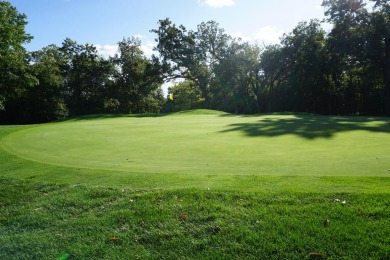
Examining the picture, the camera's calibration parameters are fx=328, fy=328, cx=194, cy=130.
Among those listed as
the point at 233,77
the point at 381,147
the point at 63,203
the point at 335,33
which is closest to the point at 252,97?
the point at 233,77

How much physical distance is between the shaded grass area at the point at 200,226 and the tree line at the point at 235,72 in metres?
34.5

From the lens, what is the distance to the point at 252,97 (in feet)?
166

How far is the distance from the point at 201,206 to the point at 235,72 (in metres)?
42.7

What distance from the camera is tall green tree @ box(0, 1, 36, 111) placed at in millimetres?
27688

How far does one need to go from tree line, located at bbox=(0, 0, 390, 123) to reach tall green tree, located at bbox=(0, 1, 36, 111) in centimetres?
250

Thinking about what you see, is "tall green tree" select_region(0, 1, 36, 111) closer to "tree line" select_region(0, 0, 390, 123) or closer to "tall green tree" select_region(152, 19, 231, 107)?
"tree line" select_region(0, 0, 390, 123)

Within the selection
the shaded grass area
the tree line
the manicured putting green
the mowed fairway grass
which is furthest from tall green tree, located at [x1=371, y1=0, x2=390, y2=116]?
the shaded grass area

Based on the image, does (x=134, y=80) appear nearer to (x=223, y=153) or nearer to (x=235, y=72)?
(x=235, y=72)

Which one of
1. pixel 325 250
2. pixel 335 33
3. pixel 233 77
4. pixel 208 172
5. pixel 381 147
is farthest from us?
pixel 233 77

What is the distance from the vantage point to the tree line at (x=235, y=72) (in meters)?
36.8

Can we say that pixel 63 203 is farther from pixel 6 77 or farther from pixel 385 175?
pixel 6 77

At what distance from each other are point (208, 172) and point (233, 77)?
41.2 meters

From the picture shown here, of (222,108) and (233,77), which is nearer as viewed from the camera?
(233,77)

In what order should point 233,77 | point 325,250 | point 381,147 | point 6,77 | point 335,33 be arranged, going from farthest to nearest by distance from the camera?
point 233,77, point 335,33, point 6,77, point 381,147, point 325,250
